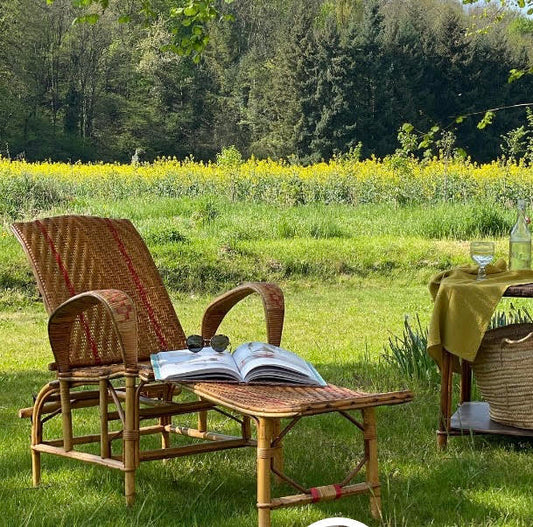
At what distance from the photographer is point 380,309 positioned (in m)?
7.67

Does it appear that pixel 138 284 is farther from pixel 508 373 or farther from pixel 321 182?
pixel 321 182

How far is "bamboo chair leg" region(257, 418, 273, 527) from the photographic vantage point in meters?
2.27

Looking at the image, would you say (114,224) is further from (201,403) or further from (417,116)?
(417,116)

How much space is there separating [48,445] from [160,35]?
28.3 meters

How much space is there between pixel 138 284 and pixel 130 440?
84 cm

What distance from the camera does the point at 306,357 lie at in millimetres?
5582

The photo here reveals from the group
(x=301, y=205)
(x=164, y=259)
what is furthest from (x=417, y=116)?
(x=164, y=259)

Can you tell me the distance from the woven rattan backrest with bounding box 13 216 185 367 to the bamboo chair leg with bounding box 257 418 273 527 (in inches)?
39.5

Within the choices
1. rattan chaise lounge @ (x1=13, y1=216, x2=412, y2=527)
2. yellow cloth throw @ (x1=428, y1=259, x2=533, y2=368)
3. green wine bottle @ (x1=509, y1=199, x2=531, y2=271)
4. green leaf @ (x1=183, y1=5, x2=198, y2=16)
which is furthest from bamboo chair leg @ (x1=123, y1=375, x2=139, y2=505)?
green leaf @ (x1=183, y1=5, x2=198, y2=16)

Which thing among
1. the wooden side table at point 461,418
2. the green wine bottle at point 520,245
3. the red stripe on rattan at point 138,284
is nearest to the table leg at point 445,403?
the wooden side table at point 461,418

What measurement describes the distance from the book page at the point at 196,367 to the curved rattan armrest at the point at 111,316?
10 cm

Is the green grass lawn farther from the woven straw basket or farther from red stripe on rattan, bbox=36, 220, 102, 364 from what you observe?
red stripe on rattan, bbox=36, 220, 102, 364

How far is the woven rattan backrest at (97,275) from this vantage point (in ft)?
10.2

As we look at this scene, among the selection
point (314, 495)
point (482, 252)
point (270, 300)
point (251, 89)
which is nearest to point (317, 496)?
point (314, 495)
